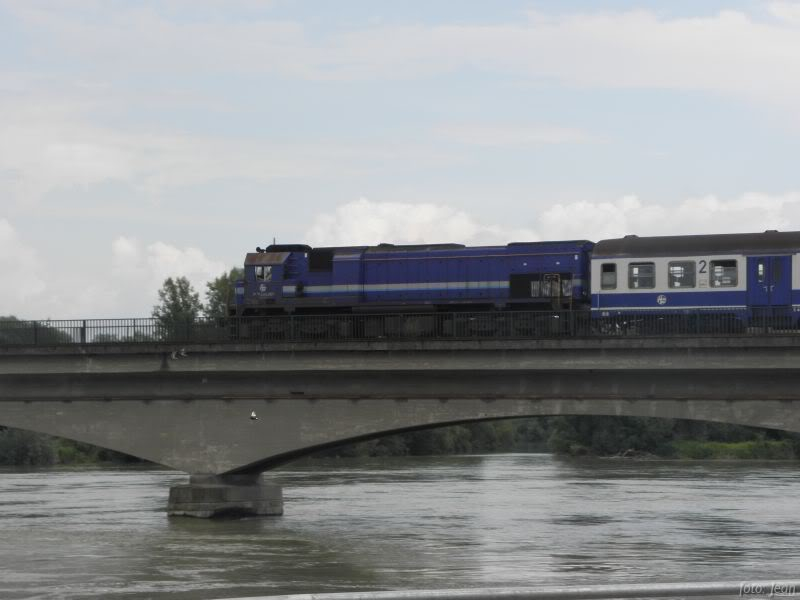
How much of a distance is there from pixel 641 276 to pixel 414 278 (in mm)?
9370

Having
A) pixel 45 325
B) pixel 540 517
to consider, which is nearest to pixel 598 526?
pixel 540 517

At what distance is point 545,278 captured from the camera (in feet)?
154

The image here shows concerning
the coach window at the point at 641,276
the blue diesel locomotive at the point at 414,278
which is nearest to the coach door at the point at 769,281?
the coach window at the point at 641,276

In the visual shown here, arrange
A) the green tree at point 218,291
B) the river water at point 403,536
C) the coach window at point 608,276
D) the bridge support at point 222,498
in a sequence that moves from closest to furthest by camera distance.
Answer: the river water at point 403,536 → the coach window at point 608,276 → the bridge support at point 222,498 → the green tree at point 218,291

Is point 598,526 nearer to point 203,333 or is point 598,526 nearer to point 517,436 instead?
point 203,333

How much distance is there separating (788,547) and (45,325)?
29.2m

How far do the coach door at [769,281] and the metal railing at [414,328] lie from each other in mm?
1002

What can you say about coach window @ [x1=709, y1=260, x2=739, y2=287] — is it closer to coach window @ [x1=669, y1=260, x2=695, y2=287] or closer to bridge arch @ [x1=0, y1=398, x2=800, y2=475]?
coach window @ [x1=669, y1=260, x2=695, y2=287]

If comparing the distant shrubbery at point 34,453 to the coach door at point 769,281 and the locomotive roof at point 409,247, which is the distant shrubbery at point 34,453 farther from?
the coach door at point 769,281

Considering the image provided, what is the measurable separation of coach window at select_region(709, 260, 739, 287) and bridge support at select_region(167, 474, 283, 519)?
18316 mm

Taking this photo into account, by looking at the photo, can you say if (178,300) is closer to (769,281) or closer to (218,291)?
(218,291)

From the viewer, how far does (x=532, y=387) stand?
42.4m

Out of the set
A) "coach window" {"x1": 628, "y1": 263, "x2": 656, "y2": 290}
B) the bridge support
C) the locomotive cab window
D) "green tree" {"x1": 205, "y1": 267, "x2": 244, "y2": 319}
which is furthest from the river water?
"green tree" {"x1": 205, "y1": 267, "x2": 244, "y2": 319}

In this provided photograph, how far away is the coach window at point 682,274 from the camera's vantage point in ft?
142
